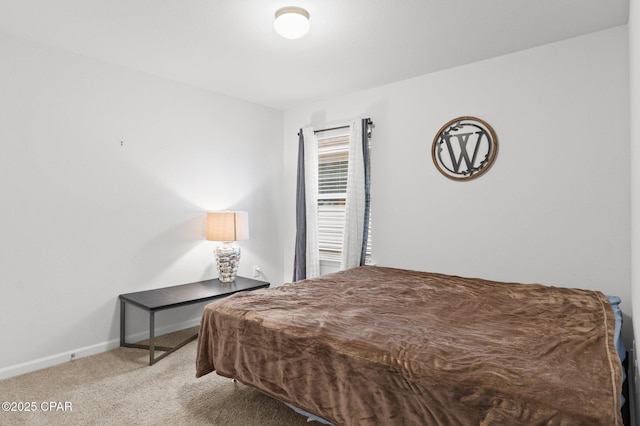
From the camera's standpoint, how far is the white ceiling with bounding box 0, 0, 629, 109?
229cm

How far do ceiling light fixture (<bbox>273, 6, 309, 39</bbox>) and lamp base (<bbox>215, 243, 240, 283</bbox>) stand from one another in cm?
214

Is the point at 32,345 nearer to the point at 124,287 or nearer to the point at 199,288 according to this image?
the point at 124,287

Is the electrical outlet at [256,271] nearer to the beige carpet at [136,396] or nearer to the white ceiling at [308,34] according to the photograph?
the beige carpet at [136,396]

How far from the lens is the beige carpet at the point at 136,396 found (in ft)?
6.70

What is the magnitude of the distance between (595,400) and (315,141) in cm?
366

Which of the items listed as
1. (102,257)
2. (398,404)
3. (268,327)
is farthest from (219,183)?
(398,404)

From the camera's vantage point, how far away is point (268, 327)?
1901 mm

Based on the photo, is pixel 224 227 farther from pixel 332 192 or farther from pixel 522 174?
pixel 522 174

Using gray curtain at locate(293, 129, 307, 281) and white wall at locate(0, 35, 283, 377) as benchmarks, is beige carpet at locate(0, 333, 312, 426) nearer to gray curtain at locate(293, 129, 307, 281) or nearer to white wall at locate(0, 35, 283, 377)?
white wall at locate(0, 35, 283, 377)

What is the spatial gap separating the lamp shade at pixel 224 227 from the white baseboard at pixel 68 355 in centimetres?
98

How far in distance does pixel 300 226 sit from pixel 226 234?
1016 millimetres

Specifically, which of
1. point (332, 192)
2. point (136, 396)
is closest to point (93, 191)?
point (136, 396)

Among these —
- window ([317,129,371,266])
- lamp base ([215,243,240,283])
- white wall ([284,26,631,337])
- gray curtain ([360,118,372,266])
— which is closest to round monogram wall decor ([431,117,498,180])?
white wall ([284,26,631,337])

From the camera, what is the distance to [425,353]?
1.46 m
